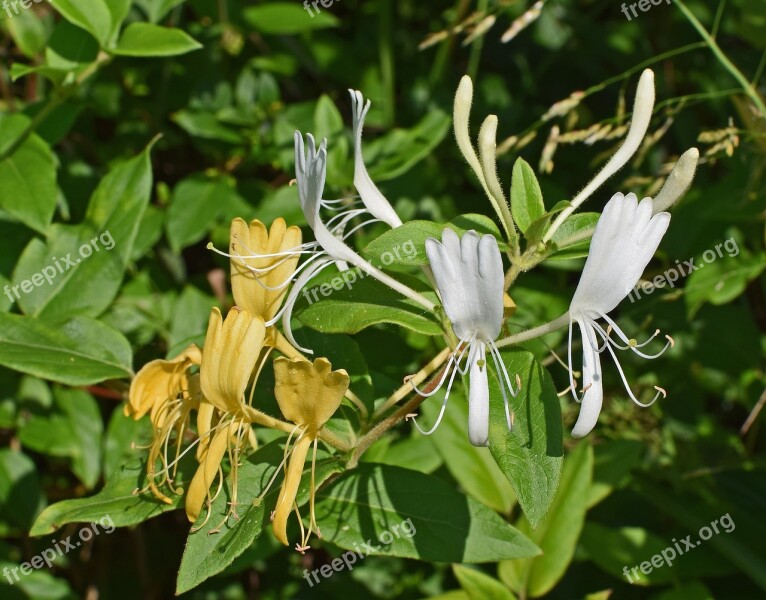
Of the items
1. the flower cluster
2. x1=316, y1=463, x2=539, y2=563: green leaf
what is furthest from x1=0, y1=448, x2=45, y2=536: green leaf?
x1=316, y1=463, x2=539, y2=563: green leaf

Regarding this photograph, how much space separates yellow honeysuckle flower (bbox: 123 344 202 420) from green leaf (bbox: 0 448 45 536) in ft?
1.98

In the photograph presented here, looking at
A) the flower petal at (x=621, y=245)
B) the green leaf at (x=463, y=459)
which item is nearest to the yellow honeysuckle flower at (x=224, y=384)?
the flower petal at (x=621, y=245)

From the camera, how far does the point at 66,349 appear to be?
118cm

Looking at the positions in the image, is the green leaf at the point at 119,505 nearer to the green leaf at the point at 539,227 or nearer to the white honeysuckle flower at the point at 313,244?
the white honeysuckle flower at the point at 313,244

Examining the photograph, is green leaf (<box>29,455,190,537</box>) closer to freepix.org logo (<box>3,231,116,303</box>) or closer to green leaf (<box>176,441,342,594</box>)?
green leaf (<box>176,441,342,594</box>)

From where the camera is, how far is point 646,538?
147 cm

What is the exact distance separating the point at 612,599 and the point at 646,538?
7.1 inches

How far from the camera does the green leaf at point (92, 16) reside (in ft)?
4.22

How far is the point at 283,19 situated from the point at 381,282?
95 cm

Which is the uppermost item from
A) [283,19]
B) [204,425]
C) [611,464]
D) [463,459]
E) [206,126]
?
[283,19]

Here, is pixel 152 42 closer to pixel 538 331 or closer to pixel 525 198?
pixel 525 198

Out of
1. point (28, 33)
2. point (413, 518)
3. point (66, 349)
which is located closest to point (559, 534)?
point (413, 518)

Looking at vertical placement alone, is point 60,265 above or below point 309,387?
above

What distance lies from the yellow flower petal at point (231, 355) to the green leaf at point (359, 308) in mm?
83
